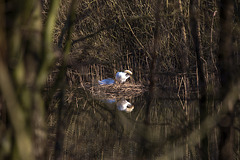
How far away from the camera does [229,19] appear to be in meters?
1.12

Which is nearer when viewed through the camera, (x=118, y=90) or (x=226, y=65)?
(x=226, y=65)

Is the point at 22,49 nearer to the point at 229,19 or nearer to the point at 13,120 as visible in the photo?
the point at 13,120

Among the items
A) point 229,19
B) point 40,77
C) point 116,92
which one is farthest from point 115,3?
point 40,77

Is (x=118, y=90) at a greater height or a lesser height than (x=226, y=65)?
lesser

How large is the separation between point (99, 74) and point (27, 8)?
8.54 meters

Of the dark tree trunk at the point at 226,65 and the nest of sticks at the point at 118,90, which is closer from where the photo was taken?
the dark tree trunk at the point at 226,65

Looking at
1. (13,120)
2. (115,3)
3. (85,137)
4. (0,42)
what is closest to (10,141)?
(13,120)

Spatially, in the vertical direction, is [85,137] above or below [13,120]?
below

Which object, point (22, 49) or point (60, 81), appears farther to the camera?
point (60, 81)

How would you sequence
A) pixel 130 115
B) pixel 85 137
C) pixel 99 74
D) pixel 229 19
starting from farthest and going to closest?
pixel 99 74 → pixel 130 115 → pixel 85 137 → pixel 229 19

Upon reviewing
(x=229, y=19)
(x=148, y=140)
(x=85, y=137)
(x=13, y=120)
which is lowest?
(x=85, y=137)

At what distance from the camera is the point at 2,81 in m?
0.50

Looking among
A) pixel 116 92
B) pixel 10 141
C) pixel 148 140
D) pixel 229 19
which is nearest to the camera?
pixel 10 141

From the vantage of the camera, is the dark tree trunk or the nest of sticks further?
the nest of sticks
